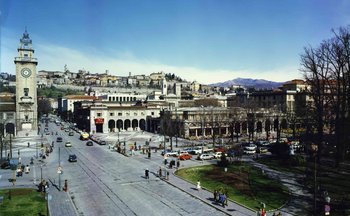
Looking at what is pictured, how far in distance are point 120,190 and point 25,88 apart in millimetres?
64566

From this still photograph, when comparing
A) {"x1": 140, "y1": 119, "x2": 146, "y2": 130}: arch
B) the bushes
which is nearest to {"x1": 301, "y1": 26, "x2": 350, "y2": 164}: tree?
the bushes

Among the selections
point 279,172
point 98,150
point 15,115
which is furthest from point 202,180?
point 15,115

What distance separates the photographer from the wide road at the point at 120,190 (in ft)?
86.6

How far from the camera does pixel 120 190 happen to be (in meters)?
32.2

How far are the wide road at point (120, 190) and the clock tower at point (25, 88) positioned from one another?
139 ft

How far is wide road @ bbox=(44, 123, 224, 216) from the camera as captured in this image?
1040 inches

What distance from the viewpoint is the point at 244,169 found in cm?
4119

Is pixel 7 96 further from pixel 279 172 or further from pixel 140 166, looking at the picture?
pixel 279 172

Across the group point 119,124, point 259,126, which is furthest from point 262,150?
point 119,124

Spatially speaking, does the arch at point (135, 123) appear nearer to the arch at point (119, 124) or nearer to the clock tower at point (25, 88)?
the arch at point (119, 124)

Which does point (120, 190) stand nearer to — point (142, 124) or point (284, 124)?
point (284, 124)

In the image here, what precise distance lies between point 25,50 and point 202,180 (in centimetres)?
6796

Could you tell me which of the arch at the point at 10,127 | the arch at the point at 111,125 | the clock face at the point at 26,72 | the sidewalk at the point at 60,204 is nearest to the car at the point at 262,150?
the sidewalk at the point at 60,204

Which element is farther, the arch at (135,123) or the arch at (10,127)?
the arch at (135,123)
